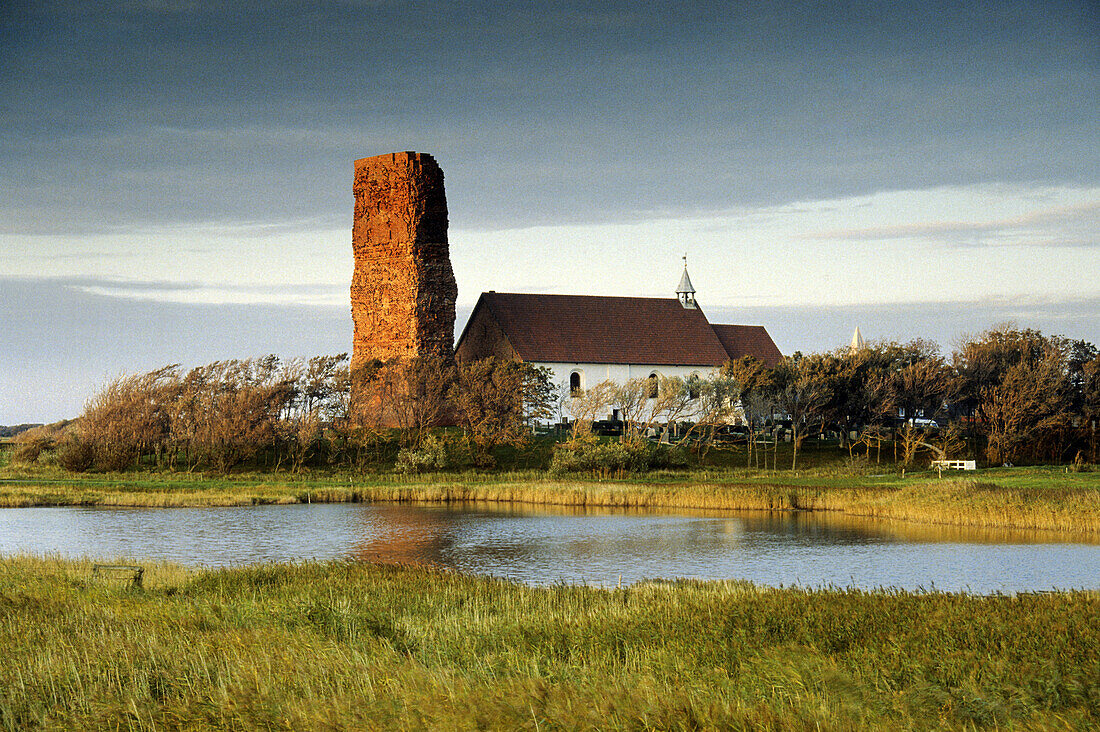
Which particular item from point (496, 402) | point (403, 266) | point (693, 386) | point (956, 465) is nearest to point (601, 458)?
point (496, 402)

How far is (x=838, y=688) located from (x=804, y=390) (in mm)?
51772

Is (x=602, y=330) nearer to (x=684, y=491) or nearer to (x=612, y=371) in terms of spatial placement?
(x=612, y=371)

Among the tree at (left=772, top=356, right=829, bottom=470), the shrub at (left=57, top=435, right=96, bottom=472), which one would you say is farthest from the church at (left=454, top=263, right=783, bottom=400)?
the shrub at (left=57, top=435, right=96, bottom=472)

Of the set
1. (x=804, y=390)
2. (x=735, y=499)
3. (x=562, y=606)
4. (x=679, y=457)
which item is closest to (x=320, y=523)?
(x=735, y=499)

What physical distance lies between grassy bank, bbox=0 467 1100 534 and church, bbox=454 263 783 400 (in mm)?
27300

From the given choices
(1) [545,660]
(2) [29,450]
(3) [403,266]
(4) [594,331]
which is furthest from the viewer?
(4) [594,331]

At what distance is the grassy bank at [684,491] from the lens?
30.5 m

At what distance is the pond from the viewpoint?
21.7m

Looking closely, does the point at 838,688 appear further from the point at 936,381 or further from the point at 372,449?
the point at 936,381

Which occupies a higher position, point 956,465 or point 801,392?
point 801,392

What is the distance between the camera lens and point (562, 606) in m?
14.4

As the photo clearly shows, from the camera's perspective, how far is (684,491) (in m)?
38.5

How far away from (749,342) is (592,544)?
191 ft

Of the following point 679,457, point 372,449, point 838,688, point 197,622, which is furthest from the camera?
point 372,449
